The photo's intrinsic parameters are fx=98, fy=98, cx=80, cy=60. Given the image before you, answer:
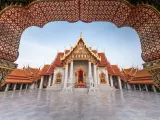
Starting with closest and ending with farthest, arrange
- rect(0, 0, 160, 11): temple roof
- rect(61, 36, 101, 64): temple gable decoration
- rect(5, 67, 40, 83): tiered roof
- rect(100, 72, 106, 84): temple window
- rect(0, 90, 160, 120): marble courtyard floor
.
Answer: rect(0, 0, 160, 11): temple roof
rect(0, 90, 160, 120): marble courtyard floor
rect(61, 36, 101, 64): temple gable decoration
rect(100, 72, 106, 84): temple window
rect(5, 67, 40, 83): tiered roof

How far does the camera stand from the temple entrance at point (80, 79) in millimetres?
15117

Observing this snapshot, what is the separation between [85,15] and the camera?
2.45 m

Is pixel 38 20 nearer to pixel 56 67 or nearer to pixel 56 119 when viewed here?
pixel 56 119

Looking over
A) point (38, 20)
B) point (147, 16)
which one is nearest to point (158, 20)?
point (147, 16)

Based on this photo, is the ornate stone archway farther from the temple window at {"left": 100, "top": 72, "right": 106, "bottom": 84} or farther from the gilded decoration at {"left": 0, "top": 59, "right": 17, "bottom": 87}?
the temple window at {"left": 100, "top": 72, "right": 106, "bottom": 84}

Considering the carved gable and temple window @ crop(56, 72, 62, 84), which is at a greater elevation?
the carved gable

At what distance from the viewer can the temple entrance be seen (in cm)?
1512

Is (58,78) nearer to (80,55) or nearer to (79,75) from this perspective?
(79,75)

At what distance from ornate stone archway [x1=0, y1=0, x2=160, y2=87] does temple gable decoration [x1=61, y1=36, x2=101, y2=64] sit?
493 inches

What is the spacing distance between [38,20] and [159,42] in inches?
104

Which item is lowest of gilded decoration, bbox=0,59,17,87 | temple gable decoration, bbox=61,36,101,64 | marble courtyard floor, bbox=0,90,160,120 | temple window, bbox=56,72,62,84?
marble courtyard floor, bbox=0,90,160,120

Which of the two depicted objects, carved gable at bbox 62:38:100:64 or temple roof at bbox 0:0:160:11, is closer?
temple roof at bbox 0:0:160:11

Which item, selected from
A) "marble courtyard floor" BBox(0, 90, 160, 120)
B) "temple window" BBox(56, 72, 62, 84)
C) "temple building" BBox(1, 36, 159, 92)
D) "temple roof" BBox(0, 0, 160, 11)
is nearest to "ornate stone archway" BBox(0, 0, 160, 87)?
"temple roof" BBox(0, 0, 160, 11)

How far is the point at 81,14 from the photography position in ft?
7.91
